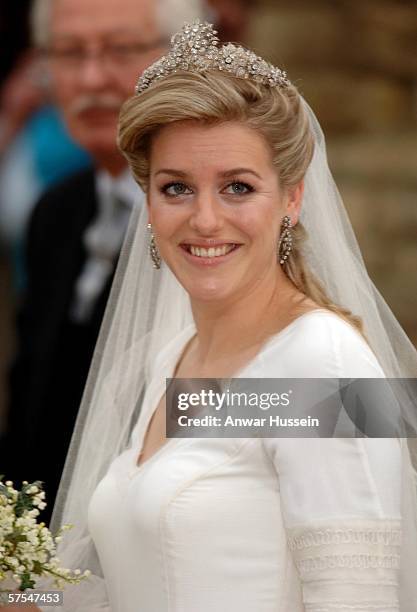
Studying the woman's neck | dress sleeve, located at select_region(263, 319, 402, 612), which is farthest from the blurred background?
dress sleeve, located at select_region(263, 319, 402, 612)

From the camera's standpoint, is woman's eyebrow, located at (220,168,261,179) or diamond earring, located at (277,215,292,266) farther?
diamond earring, located at (277,215,292,266)

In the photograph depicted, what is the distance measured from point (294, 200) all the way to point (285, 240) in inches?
3.0

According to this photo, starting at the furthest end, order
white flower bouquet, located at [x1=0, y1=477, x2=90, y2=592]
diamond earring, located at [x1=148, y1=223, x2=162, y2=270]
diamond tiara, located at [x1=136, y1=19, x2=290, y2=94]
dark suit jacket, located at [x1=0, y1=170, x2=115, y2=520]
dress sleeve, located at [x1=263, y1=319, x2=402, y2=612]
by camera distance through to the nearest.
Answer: dark suit jacket, located at [x1=0, y1=170, x2=115, y2=520] → diamond earring, located at [x1=148, y1=223, x2=162, y2=270] → diamond tiara, located at [x1=136, y1=19, x2=290, y2=94] → white flower bouquet, located at [x1=0, y1=477, x2=90, y2=592] → dress sleeve, located at [x1=263, y1=319, x2=402, y2=612]

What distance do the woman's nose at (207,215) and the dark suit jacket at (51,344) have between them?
1205mm

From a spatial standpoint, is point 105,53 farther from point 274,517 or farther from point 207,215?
point 274,517

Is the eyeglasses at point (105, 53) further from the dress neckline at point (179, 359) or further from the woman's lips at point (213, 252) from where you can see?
the woman's lips at point (213, 252)

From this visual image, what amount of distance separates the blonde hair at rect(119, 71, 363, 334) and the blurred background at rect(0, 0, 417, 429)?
2242 millimetres

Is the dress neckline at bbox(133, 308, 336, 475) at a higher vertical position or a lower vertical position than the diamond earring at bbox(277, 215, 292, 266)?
lower

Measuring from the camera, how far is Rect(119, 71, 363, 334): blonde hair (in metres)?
2.45

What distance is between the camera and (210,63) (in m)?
2.52

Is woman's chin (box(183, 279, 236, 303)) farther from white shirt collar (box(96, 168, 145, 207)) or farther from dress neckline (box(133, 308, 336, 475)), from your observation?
white shirt collar (box(96, 168, 145, 207))

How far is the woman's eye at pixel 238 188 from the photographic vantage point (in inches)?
97.3

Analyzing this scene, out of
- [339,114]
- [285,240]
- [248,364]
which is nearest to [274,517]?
[248,364]

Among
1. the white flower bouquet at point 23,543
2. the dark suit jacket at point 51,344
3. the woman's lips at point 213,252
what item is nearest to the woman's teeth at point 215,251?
the woman's lips at point 213,252
